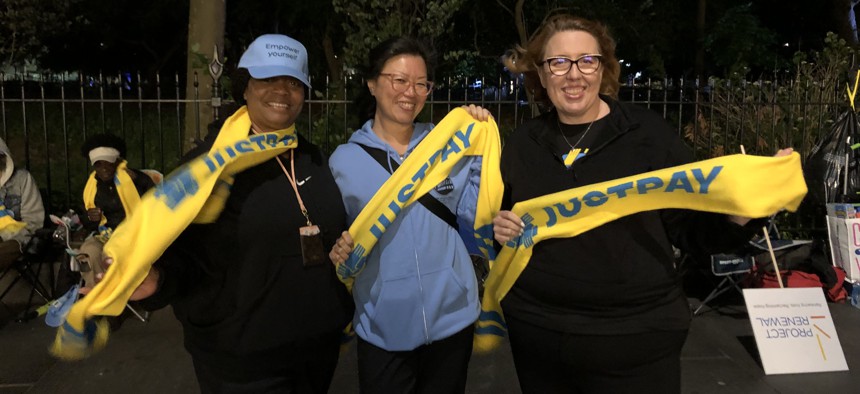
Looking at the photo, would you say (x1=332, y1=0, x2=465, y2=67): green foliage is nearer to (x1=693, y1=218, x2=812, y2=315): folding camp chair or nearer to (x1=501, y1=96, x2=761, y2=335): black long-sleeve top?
(x1=693, y1=218, x2=812, y2=315): folding camp chair

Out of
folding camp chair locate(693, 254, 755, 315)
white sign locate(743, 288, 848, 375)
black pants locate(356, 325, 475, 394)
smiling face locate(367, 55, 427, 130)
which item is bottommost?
white sign locate(743, 288, 848, 375)

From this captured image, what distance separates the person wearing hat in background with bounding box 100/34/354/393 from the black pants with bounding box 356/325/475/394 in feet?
0.69

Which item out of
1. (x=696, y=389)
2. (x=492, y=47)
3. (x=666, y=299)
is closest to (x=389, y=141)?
(x=666, y=299)

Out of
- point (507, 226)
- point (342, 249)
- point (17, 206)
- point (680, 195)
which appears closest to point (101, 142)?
point (17, 206)

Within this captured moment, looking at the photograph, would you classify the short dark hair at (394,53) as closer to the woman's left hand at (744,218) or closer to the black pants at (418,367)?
the black pants at (418,367)

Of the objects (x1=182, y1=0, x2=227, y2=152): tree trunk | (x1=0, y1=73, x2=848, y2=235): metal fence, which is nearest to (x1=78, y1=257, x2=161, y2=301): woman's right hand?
(x1=0, y1=73, x2=848, y2=235): metal fence

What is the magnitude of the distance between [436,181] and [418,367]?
732 millimetres

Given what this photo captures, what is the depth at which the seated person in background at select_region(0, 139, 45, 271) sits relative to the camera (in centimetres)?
516

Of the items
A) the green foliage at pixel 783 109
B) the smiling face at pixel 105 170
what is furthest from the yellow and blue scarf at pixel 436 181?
the green foliage at pixel 783 109

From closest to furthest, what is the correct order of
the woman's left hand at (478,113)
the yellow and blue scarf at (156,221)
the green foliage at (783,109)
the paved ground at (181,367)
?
the yellow and blue scarf at (156,221) → the woman's left hand at (478,113) → the paved ground at (181,367) → the green foliage at (783,109)

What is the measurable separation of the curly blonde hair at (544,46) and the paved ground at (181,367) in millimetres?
2371

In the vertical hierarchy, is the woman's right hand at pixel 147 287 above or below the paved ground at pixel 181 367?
above

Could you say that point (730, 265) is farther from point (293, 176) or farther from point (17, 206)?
point (17, 206)

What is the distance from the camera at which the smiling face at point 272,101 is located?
226cm
